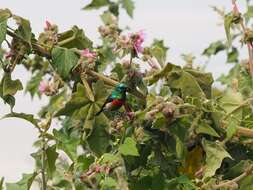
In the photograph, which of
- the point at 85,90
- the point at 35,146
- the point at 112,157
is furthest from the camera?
the point at 35,146

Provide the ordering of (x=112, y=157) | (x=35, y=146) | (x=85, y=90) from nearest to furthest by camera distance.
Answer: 1. (x=112, y=157)
2. (x=85, y=90)
3. (x=35, y=146)

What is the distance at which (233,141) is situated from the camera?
5.53ft

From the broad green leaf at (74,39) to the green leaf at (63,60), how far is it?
0.21ft

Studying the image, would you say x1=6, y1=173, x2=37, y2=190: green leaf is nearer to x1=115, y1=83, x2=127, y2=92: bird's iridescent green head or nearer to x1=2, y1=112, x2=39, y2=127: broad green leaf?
x1=2, y1=112, x2=39, y2=127: broad green leaf

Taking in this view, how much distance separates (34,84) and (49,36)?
1.45 m

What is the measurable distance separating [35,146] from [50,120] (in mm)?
308

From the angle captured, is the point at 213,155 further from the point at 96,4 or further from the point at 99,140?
the point at 96,4

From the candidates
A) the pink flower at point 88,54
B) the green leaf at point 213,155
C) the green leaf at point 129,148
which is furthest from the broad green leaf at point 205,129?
the pink flower at point 88,54

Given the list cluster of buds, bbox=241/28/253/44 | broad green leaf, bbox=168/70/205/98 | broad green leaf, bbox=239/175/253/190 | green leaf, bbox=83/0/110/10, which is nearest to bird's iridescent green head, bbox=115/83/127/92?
Result: broad green leaf, bbox=168/70/205/98

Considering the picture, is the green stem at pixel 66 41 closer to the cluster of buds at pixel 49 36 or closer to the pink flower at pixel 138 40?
the cluster of buds at pixel 49 36

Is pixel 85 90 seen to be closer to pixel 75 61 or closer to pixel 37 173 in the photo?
pixel 75 61

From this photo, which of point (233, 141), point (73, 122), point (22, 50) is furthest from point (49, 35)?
point (233, 141)

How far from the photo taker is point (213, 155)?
5.28 feet

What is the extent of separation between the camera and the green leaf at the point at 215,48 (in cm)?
340
